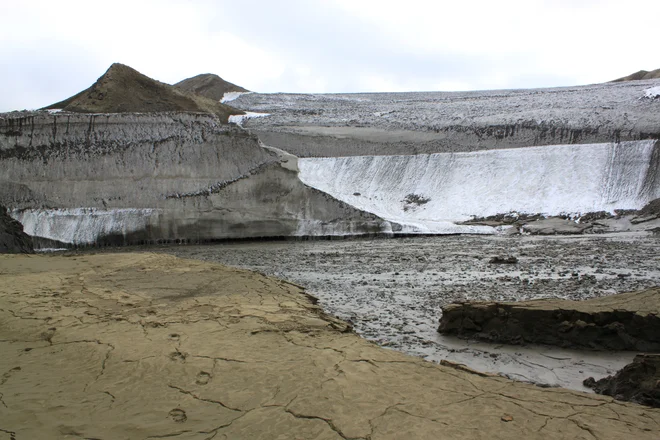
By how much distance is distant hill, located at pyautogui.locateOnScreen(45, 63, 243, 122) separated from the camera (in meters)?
25.0

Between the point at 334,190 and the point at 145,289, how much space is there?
15.5 metres

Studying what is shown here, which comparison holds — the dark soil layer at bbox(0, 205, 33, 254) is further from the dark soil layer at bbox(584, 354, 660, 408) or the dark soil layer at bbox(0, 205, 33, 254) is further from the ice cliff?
the dark soil layer at bbox(584, 354, 660, 408)

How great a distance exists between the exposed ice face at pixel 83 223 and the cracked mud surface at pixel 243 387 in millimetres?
14815

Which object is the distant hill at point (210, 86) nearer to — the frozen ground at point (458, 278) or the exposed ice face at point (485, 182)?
the exposed ice face at point (485, 182)

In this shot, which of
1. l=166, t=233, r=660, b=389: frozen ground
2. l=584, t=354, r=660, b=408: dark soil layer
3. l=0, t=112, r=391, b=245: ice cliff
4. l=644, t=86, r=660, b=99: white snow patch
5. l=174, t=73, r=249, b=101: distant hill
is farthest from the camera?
l=174, t=73, r=249, b=101: distant hill

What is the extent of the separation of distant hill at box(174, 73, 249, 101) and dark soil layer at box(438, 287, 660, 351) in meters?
41.4

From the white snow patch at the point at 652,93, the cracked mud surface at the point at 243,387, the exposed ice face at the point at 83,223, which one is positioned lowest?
the exposed ice face at the point at 83,223

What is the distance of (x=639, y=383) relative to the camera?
3566mm

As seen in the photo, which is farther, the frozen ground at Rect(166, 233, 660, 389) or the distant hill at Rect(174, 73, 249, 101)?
the distant hill at Rect(174, 73, 249, 101)

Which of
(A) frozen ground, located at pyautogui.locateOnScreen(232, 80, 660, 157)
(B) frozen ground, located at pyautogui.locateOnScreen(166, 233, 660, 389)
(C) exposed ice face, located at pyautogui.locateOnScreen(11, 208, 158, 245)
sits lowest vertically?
(C) exposed ice face, located at pyautogui.locateOnScreen(11, 208, 158, 245)

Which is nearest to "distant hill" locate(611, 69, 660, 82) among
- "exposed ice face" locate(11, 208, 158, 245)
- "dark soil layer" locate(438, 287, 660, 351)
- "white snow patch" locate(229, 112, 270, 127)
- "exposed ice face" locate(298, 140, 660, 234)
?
"exposed ice face" locate(298, 140, 660, 234)

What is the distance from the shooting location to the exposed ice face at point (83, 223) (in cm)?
1961

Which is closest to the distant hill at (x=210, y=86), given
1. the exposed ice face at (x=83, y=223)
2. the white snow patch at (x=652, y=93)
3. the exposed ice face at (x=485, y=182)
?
the exposed ice face at (x=485, y=182)

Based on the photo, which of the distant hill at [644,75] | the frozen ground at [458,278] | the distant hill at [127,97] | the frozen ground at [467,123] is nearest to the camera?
the frozen ground at [458,278]
